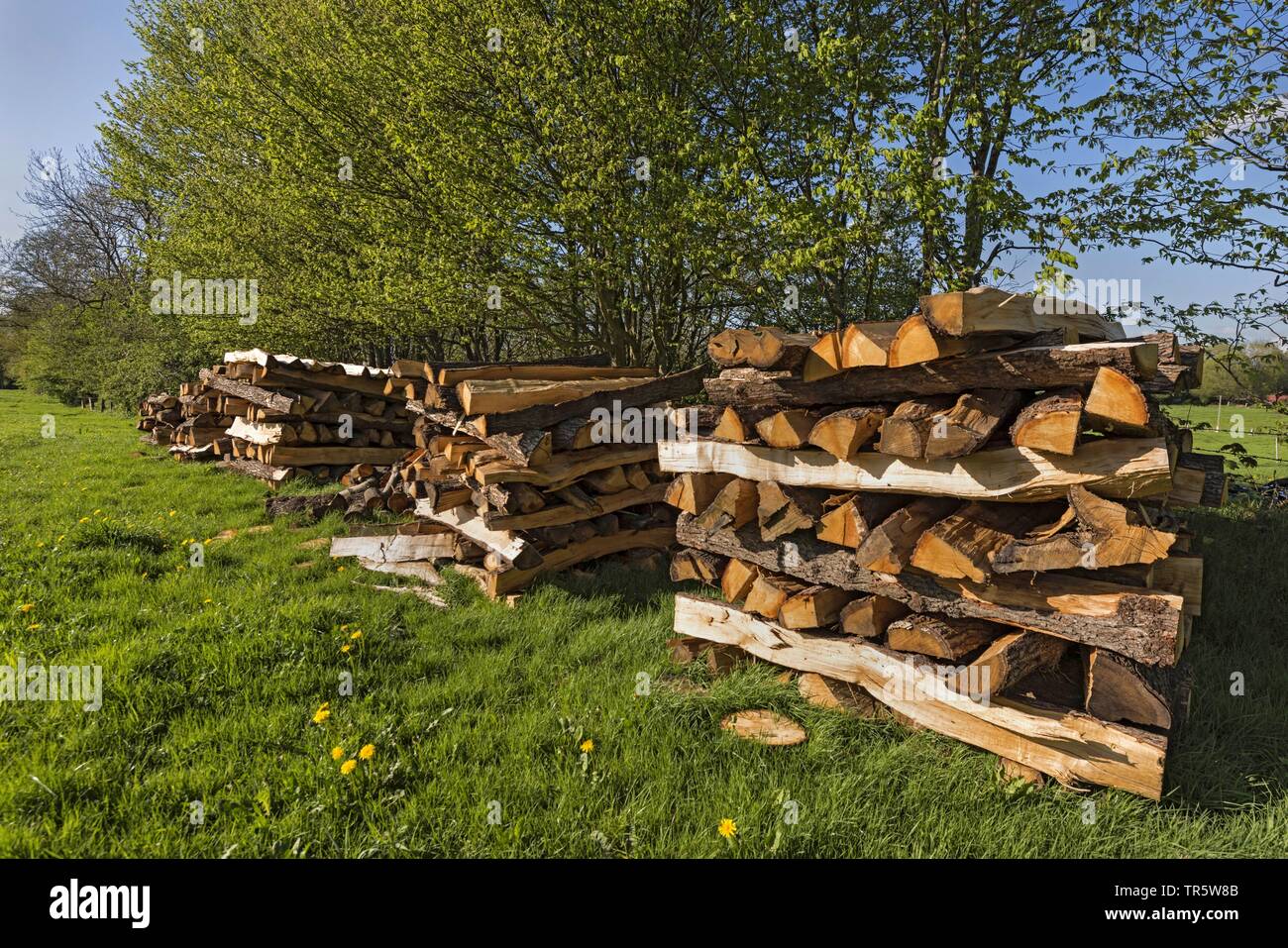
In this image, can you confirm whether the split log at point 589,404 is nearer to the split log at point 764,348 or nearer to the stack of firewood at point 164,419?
the split log at point 764,348

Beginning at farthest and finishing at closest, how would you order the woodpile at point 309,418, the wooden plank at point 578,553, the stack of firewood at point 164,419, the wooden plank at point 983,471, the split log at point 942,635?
the stack of firewood at point 164,419 → the woodpile at point 309,418 → the wooden plank at point 578,553 → the split log at point 942,635 → the wooden plank at point 983,471

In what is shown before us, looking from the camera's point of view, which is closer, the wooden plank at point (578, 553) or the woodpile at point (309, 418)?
the wooden plank at point (578, 553)

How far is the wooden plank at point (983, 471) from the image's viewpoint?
8.11 ft

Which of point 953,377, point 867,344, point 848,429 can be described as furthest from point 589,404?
point 953,377

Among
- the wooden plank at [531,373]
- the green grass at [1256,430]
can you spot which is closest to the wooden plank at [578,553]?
the wooden plank at [531,373]

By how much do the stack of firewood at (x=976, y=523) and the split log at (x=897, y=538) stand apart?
0.01 meters

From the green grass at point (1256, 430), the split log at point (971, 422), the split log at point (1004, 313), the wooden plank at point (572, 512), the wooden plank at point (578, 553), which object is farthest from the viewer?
the green grass at point (1256, 430)

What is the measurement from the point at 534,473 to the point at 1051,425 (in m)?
4.02

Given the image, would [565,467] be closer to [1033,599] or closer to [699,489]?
[699,489]

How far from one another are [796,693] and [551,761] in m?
1.58

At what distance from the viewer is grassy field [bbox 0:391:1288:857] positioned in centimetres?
236

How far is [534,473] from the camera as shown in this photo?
210 inches

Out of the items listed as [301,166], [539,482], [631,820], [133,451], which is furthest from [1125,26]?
[133,451]
